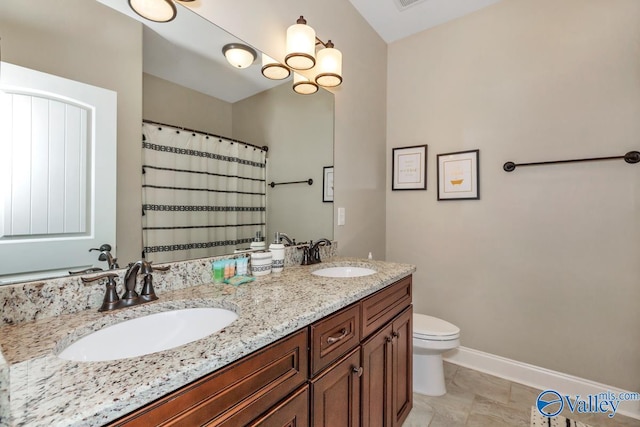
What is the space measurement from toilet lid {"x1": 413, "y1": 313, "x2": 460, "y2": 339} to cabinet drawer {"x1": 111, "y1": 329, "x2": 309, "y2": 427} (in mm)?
1260

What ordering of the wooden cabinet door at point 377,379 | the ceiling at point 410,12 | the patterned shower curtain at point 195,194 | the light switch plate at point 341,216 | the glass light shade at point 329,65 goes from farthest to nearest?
the ceiling at point 410,12 < the light switch plate at point 341,216 < the glass light shade at point 329,65 < the wooden cabinet door at point 377,379 < the patterned shower curtain at point 195,194

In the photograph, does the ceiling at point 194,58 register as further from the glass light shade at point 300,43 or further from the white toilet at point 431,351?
the white toilet at point 431,351

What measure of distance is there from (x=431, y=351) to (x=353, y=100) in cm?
187

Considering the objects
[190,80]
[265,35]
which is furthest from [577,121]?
[190,80]

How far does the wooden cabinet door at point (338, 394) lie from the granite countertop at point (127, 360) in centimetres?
22

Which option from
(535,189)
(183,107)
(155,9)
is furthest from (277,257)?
(535,189)

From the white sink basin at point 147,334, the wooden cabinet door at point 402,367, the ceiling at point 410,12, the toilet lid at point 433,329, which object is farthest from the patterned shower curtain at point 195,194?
the ceiling at point 410,12

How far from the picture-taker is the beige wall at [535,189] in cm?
173

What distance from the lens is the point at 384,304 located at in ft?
4.41

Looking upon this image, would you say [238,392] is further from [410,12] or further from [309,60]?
[410,12]

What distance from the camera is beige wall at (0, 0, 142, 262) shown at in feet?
2.54

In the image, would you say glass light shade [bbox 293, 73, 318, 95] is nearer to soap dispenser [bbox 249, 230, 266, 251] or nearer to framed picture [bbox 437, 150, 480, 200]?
soap dispenser [bbox 249, 230, 266, 251]

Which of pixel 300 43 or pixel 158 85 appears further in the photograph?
pixel 300 43

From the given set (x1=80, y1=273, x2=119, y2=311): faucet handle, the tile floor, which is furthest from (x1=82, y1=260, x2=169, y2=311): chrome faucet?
the tile floor
